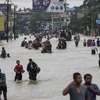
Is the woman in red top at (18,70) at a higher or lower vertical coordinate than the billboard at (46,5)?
lower

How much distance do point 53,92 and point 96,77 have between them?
203 inches

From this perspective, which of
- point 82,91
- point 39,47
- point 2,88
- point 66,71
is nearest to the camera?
point 82,91

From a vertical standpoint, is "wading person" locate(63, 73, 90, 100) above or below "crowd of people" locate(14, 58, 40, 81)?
above

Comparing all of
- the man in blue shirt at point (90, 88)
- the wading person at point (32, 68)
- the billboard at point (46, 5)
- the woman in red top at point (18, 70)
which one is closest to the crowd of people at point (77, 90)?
the man in blue shirt at point (90, 88)

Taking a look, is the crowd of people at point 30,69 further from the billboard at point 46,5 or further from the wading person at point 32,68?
the billboard at point 46,5

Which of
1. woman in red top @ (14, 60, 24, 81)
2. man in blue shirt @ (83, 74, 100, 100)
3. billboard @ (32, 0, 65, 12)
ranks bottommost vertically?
woman in red top @ (14, 60, 24, 81)

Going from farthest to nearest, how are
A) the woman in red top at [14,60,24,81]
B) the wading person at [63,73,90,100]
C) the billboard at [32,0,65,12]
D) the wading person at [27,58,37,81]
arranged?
the billboard at [32,0,65,12] < the woman in red top at [14,60,24,81] < the wading person at [27,58,37,81] < the wading person at [63,73,90,100]

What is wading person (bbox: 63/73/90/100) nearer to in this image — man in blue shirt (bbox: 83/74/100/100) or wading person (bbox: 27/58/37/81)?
man in blue shirt (bbox: 83/74/100/100)

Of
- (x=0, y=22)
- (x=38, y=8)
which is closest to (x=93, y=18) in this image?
(x=0, y=22)

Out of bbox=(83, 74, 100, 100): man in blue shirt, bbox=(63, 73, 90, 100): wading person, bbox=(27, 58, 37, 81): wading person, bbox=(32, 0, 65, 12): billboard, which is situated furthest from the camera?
bbox=(32, 0, 65, 12): billboard

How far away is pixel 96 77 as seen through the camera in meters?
23.1

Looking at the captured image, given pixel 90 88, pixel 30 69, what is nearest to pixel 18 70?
pixel 30 69

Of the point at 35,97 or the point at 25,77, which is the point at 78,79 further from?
the point at 25,77

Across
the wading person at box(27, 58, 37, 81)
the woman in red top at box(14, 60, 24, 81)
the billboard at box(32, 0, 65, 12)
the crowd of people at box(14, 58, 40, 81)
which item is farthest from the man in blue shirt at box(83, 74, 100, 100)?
the billboard at box(32, 0, 65, 12)
